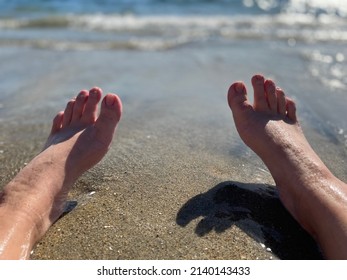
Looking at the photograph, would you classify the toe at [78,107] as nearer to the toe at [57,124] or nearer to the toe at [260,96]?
the toe at [57,124]

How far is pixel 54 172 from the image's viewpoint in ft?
6.63

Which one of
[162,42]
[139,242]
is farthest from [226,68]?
[139,242]

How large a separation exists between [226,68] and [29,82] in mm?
1768

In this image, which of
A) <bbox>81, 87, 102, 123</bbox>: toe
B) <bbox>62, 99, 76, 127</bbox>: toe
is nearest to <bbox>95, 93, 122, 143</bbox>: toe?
A: <bbox>81, 87, 102, 123</bbox>: toe

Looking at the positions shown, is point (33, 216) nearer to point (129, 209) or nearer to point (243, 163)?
point (129, 209)

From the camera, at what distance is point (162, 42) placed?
5367 millimetres

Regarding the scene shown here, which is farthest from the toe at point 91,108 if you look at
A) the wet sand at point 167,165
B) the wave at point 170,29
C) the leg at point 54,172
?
the wave at point 170,29

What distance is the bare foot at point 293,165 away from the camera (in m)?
1.69

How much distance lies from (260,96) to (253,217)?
2.74 ft

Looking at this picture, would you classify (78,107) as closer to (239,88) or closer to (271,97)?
(239,88)

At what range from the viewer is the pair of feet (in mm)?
1696

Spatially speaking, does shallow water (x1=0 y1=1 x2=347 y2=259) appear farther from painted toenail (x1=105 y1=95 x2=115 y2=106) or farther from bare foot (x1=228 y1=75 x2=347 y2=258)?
painted toenail (x1=105 y1=95 x2=115 y2=106)

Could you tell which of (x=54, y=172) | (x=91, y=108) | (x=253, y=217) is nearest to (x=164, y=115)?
(x=91, y=108)

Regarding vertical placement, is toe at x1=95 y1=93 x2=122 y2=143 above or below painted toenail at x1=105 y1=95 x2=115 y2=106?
below
